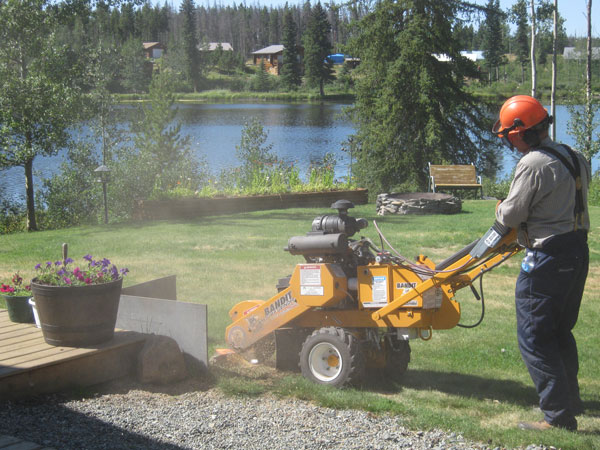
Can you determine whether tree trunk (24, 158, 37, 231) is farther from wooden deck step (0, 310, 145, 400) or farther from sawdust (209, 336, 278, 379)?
sawdust (209, 336, 278, 379)

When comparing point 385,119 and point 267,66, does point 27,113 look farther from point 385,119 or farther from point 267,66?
point 267,66

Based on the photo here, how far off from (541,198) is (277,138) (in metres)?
37.7

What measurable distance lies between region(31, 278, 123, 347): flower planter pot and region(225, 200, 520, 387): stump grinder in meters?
1.31

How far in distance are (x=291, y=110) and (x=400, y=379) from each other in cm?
6004

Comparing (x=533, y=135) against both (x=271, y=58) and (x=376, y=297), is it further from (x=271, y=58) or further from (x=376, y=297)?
(x=271, y=58)

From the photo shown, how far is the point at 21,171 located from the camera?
29.4 m

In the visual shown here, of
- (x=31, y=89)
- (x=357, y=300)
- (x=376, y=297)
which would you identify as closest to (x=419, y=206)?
(x=31, y=89)

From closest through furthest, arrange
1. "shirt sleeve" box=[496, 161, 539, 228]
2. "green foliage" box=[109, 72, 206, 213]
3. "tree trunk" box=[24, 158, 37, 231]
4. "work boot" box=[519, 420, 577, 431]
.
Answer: "shirt sleeve" box=[496, 161, 539, 228] < "work boot" box=[519, 420, 577, 431] < "green foliage" box=[109, 72, 206, 213] < "tree trunk" box=[24, 158, 37, 231]

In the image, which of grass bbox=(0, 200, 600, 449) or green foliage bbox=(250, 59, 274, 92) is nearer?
grass bbox=(0, 200, 600, 449)

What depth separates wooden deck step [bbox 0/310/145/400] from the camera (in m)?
4.74

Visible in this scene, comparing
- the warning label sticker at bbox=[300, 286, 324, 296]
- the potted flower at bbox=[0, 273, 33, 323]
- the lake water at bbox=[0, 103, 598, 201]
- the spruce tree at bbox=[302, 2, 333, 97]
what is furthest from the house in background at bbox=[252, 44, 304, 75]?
the warning label sticker at bbox=[300, 286, 324, 296]

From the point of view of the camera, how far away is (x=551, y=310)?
170 inches

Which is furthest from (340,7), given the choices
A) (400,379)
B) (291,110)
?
(291,110)

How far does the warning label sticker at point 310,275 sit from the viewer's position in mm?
5227
